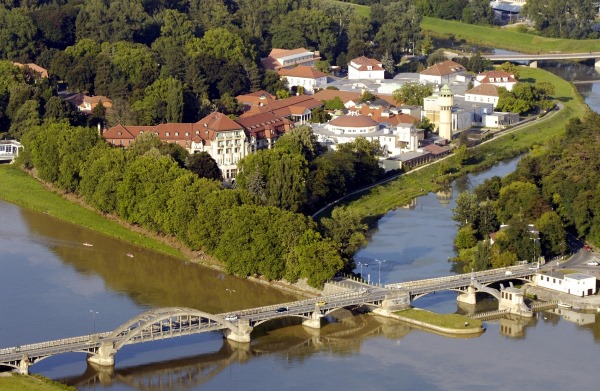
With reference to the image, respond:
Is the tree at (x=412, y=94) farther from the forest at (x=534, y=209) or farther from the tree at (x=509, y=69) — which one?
the forest at (x=534, y=209)

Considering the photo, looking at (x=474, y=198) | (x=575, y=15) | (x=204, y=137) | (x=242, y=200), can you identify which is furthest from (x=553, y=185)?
(x=575, y=15)

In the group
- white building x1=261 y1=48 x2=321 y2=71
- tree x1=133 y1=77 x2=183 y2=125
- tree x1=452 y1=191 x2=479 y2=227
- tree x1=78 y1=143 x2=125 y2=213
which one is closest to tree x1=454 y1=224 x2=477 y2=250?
tree x1=452 y1=191 x2=479 y2=227

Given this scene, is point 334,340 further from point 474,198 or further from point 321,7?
point 321,7

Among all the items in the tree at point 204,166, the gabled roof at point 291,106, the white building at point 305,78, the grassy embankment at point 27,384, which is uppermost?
the tree at point 204,166

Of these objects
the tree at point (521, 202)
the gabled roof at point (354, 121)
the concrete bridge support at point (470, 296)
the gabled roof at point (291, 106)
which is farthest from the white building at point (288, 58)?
the concrete bridge support at point (470, 296)

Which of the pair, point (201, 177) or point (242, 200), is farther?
point (201, 177)

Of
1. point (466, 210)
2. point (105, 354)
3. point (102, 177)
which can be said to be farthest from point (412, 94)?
point (105, 354)

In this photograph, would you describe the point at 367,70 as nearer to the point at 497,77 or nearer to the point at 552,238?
the point at 497,77
